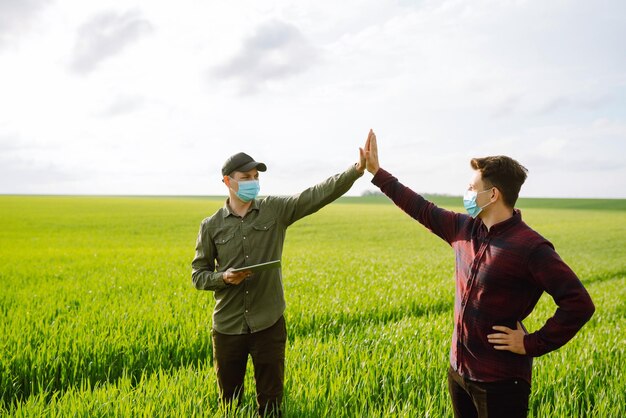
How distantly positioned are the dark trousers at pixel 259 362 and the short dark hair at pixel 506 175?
2.26 meters

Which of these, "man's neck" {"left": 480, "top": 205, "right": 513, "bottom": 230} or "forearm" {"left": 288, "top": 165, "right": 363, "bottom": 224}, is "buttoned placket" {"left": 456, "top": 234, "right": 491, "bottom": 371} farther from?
"forearm" {"left": 288, "top": 165, "right": 363, "bottom": 224}

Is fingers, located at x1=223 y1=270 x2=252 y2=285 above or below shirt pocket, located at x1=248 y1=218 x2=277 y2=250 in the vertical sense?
below

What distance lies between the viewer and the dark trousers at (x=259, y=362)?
4172mm

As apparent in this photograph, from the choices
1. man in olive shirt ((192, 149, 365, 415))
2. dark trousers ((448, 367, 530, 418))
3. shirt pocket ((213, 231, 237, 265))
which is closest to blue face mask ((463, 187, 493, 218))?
man in olive shirt ((192, 149, 365, 415))

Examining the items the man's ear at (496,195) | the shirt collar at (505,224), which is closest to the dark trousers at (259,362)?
the shirt collar at (505,224)

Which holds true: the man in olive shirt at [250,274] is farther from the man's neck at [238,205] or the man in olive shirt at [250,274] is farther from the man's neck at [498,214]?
the man's neck at [498,214]

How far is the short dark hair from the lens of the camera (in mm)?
3111

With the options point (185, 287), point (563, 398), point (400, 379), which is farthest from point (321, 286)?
point (563, 398)

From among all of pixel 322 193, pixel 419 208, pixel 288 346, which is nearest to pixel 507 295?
pixel 419 208

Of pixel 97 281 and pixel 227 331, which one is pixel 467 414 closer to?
pixel 227 331

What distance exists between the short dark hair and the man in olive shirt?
1195mm

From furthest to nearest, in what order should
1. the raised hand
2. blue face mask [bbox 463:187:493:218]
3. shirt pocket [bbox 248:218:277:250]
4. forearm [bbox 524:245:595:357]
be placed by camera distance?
shirt pocket [bbox 248:218:277:250]
the raised hand
blue face mask [bbox 463:187:493:218]
forearm [bbox 524:245:595:357]

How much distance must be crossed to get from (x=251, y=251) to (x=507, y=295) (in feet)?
7.23

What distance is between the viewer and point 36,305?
30.6 ft
